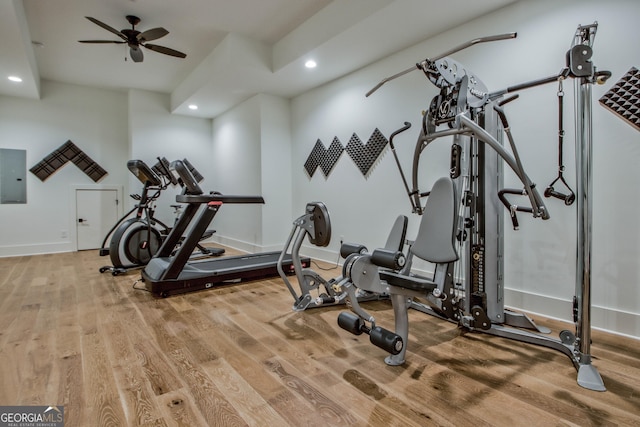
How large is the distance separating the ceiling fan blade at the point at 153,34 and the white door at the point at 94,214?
387cm

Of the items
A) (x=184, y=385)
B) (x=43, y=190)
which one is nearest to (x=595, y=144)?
(x=184, y=385)

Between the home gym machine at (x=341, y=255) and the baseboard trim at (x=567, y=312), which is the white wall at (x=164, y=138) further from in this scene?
the baseboard trim at (x=567, y=312)

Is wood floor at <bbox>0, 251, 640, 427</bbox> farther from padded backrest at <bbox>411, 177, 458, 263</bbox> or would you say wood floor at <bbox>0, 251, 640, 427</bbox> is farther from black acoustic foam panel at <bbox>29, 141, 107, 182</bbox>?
black acoustic foam panel at <bbox>29, 141, 107, 182</bbox>

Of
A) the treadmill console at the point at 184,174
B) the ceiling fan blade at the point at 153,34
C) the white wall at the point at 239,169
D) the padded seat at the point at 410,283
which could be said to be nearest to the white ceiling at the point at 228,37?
the ceiling fan blade at the point at 153,34

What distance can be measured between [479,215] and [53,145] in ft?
24.2

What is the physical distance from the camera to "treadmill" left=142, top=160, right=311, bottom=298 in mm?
3535

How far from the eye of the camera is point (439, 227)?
2.29m

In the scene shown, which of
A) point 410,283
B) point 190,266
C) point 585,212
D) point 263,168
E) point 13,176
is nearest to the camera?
point 585,212

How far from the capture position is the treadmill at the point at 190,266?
11.6 ft

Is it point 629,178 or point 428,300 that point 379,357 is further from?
point 629,178

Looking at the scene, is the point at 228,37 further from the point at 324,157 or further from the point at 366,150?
the point at 366,150

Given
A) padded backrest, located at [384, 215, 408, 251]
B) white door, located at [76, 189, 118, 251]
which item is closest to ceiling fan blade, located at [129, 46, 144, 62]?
white door, located at [76, 189, 118, 251]

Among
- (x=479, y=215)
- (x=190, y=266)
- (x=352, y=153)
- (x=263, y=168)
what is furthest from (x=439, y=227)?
(x=263, y=168)

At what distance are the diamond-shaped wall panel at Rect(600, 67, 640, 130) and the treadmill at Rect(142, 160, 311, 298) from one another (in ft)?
9.97
